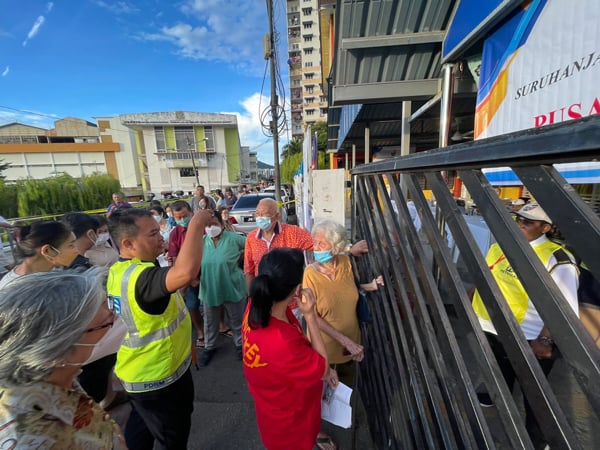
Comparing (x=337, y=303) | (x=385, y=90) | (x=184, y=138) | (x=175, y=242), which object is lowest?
(x=337, y=303)

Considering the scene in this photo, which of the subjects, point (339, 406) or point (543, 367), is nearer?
point (339, 406)

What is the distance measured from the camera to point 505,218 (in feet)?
2.43

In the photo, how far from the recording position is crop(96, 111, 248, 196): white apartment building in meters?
40.7

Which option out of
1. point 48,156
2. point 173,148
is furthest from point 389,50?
point 48,156

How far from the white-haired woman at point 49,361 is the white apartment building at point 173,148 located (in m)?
42.1

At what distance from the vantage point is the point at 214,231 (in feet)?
9.88

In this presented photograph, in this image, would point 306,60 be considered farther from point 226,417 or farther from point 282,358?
point 282,358

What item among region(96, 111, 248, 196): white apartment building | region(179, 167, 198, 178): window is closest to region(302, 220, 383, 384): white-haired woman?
region(96, 111, 248, 196): white apartment building

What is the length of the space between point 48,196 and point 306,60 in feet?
156

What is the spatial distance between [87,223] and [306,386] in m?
2.75

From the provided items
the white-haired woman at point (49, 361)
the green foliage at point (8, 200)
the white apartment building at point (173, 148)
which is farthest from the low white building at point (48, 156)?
the white-haired woman at point (49, 361)

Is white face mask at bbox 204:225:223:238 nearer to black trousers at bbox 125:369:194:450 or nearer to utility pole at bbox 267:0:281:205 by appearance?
black trousers at bbox 125:369:194:450

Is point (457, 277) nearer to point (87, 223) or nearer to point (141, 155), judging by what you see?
point (87, 223)

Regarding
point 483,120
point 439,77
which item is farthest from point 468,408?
point 439,77
